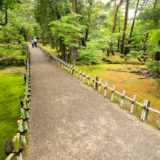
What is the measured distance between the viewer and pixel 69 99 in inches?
256

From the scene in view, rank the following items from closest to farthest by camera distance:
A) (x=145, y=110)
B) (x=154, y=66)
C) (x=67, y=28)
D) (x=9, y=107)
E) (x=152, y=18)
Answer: (x=145, y=110), (x=9, y=107), (x=154, y=66), (x=152, y=18), (x=67, y=28)

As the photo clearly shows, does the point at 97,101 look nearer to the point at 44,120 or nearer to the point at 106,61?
the point at 44,120

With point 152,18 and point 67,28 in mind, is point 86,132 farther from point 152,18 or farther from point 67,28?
point 67,28

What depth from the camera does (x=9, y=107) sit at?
5562mm

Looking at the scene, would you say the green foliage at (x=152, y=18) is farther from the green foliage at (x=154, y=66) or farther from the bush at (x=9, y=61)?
the bush at (x=9, y=61)

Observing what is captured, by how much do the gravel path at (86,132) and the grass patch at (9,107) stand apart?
0.67 metres

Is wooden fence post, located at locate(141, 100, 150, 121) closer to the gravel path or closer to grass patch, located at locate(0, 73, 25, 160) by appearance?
the gravel path

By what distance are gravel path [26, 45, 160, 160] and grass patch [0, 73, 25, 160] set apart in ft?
2.20

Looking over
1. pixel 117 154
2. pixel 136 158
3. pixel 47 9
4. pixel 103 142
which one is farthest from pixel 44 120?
pixel 47 9

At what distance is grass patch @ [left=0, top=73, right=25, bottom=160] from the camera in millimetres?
3959

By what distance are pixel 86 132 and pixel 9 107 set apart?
3.94 meters

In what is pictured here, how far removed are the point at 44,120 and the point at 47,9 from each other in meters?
13.7

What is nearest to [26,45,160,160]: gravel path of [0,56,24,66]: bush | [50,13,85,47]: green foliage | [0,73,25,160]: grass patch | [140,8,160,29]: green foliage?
[0,73,25,160]: grass patch

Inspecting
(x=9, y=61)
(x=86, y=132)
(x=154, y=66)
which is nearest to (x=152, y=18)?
(x=154, y=66)
